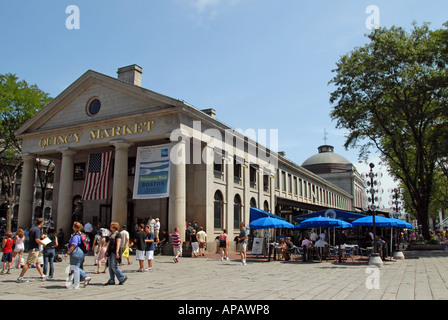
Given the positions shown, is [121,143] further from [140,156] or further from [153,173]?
[153,173]

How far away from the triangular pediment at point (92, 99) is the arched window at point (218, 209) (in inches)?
332

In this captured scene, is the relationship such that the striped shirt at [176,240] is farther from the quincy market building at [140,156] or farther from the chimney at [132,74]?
→ the chimney at [132,74]

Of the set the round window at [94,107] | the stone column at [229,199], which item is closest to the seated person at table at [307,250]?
the stone column at [229,199]

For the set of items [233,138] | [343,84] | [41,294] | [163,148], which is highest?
[343,84]

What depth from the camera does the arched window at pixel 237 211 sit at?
3250 centimetres

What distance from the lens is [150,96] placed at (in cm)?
2603

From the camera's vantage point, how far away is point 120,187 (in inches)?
1021

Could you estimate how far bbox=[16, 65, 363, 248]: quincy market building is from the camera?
24828 millimetres

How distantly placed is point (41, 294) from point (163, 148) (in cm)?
1578

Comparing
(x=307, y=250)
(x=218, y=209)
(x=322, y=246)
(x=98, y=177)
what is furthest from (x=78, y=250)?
(x=218, y=209)

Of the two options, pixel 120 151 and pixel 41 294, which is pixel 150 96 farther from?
pixel 41 294

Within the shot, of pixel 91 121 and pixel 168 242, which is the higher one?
pixel 91 121

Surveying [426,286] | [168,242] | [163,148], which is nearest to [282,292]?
[426,286]
